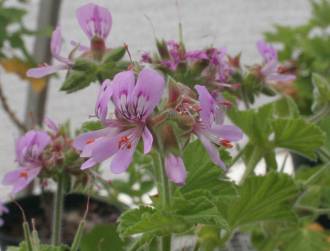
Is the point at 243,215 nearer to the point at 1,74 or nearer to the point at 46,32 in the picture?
Result: the point at 46,32

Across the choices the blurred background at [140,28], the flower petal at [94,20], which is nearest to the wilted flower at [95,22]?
the flower petal at [94,20]

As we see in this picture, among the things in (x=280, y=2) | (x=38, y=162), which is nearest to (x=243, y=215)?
(x=38, y=162)

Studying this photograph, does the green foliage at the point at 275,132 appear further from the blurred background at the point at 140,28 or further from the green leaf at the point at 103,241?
the blurred background at the point at 140,28

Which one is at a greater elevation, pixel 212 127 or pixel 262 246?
pixel 212 127

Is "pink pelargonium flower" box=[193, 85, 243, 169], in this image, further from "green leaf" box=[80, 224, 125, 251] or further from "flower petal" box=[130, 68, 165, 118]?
"green leaf" box=[80, 224, 125, 251]

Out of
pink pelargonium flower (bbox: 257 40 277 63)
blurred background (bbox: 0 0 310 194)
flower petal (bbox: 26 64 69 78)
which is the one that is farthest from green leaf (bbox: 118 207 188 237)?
blurred background (bbox: 0 0 310 194)

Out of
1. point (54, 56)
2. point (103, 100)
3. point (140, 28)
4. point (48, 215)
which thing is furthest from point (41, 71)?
point (140, 28)
